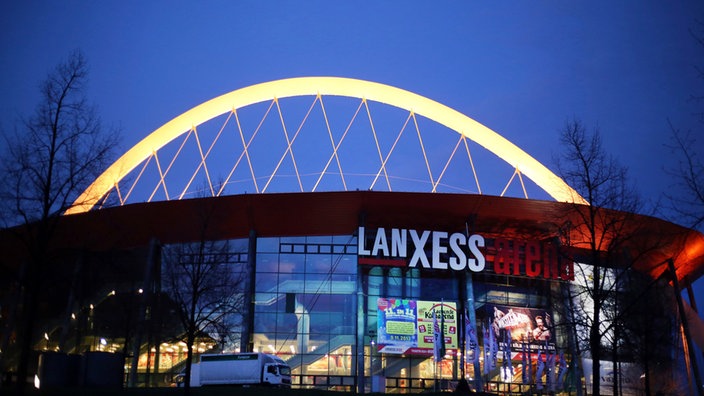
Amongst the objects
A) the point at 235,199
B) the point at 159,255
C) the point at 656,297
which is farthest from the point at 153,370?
the point at 656,297

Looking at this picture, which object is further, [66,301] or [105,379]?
[66,301]

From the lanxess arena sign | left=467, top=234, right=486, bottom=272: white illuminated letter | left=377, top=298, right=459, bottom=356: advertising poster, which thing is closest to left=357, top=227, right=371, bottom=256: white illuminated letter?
the lanxess arena sign

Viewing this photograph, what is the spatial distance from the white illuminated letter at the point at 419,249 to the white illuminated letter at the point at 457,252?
1.67 metres

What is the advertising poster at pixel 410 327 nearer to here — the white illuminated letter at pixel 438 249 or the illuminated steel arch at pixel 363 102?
the white illuminated letter at pixel 438 249

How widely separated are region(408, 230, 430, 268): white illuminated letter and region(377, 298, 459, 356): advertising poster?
2.73 m

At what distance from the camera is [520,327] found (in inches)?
1897

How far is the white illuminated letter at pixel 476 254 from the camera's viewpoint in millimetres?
46678

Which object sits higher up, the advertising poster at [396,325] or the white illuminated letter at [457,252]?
the white illuminated letter at [457,252]

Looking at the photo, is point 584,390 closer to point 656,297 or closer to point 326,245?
point 656,297

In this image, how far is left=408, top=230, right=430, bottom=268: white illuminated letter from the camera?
4603 centimetres

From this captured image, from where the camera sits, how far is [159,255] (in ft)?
162

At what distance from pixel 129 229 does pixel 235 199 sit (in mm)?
8195

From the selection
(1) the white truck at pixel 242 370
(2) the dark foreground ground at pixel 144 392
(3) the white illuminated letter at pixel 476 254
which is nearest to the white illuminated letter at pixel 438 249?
(3) the white illuminated letter at pixel 476 254

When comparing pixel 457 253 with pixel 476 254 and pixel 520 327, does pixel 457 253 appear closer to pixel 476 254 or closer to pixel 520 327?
pixel 476 254
